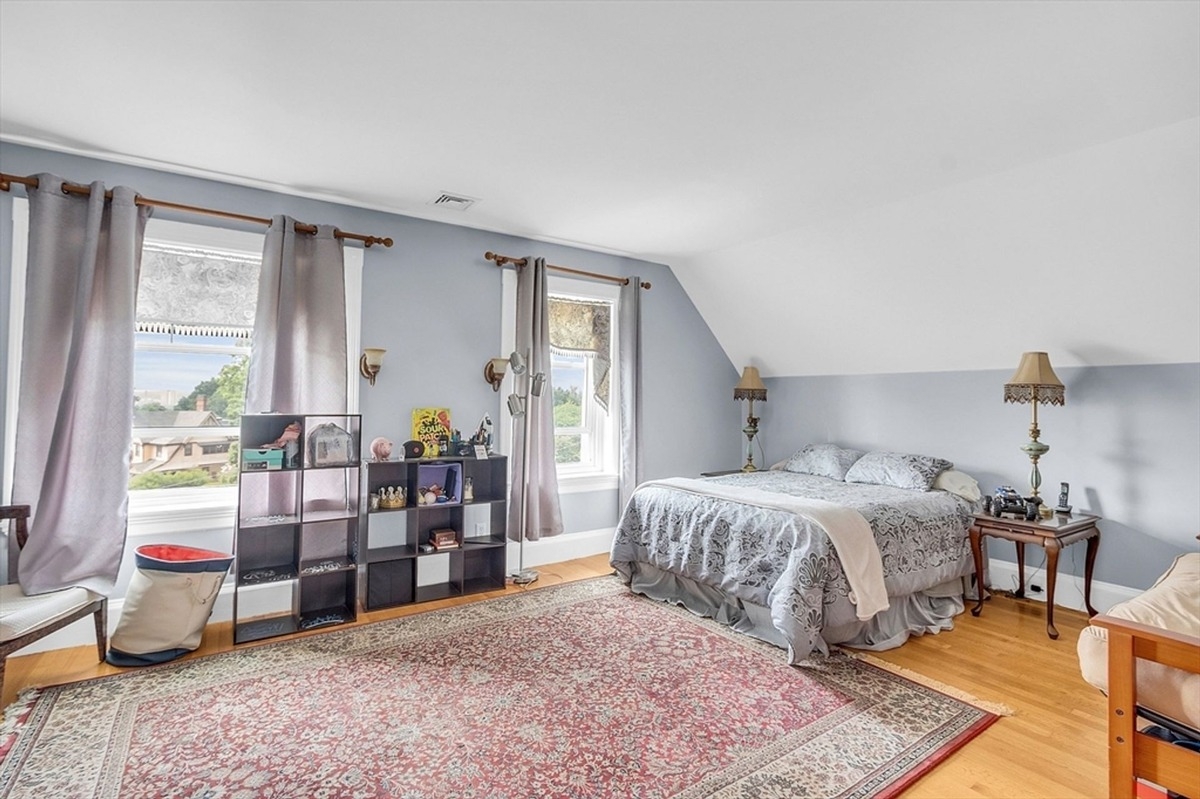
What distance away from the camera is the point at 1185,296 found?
304 centimetres

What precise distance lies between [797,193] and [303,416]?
303cm

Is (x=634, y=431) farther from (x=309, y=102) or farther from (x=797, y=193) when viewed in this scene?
(x=309, y=102)

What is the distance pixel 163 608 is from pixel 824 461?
4244 millimetres

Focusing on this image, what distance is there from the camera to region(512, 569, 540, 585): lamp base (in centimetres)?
402

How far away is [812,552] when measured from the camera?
2.82m

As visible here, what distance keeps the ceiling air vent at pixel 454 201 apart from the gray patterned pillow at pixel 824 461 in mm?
3178

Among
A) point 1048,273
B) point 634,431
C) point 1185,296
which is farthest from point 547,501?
point 1185,296

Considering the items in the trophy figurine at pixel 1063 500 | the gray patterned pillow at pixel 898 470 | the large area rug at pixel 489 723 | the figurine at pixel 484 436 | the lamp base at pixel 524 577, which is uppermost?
the figurine at pixel 484 436

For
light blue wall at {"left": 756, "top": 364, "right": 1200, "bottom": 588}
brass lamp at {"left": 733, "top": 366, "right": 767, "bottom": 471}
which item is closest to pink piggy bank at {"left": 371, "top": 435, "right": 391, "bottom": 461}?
brass lamp at {"left": 733, "top": 366, "right": 767, "bottom": 471}

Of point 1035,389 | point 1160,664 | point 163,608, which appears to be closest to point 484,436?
point 163,608

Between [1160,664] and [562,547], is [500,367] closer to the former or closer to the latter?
[562,547]

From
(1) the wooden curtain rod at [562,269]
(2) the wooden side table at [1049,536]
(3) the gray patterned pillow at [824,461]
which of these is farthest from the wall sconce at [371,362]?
(2) the wooden side table at [1049,536]

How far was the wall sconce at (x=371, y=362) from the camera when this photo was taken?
3.61 meters

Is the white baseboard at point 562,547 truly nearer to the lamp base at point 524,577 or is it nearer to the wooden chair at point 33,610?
the lamp base at point 524,577
